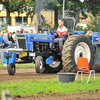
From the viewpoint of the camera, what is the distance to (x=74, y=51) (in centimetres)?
1130

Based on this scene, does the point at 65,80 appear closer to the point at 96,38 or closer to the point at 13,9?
the point at 96,38

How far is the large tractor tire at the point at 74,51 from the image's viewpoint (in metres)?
11.0

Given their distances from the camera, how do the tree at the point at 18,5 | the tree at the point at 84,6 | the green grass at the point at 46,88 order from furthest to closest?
the tree at the point at 84,6, the tree at the point at 18,5, the green grass at the point at 46,88

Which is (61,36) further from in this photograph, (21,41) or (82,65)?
(82,65)

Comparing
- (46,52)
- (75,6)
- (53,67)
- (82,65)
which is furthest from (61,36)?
(75,6)

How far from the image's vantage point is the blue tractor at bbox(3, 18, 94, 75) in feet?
36.2

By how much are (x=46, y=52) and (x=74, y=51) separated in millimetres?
1359

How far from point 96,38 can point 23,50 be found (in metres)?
3.90

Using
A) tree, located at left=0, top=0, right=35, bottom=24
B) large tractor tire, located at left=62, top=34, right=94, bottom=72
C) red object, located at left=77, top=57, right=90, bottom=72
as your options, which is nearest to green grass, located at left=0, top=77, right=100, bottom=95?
red object, located at left=77, top=57, right=90, bottom=72

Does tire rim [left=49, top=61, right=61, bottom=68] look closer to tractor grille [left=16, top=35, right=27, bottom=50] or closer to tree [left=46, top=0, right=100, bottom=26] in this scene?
tractor grille [left=16, top=35, right=27, bottom=50]

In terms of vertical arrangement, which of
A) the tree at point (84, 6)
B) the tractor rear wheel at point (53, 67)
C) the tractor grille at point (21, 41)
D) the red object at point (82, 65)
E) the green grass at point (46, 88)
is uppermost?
the tree at point (84, 6)

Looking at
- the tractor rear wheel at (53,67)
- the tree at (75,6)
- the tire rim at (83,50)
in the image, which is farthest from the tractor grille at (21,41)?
the tree at (75,6)

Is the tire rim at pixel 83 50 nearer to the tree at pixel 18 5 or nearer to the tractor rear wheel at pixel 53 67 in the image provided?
the tractor rear wheel at pixel 53 67

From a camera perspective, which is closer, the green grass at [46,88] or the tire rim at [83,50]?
the green grass at [46,88]
